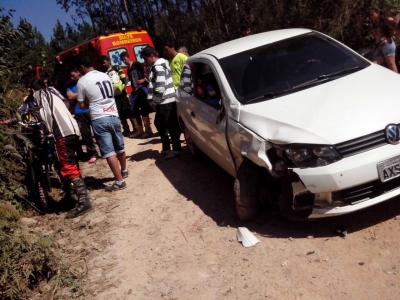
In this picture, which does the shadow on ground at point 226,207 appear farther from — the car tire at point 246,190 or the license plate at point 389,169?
the license plate at point 389,169

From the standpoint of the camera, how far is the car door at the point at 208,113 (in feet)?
16.7

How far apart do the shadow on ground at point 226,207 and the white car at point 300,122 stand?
259 mm

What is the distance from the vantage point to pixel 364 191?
12.7 feet

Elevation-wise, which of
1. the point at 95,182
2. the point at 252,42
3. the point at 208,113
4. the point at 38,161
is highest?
the point at 252,42

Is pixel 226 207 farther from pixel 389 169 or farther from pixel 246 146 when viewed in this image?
pixel 389 169

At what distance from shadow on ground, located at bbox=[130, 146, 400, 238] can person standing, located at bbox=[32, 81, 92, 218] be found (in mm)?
1322

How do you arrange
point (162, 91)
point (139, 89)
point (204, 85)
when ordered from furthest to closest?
point (139, 89), point (162, 91), point (204, 85)

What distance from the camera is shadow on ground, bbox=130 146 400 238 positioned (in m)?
4.27

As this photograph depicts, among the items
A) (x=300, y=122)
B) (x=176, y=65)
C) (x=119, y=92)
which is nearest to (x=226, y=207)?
(x=300, y=122)

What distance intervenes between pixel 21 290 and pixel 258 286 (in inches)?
86.8

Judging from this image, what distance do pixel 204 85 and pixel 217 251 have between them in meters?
2.19

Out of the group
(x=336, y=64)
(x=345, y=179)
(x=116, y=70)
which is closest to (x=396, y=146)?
(x=345, y=179)

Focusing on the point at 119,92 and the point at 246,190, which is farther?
the point at 119,92

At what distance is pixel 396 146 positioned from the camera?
3.80 metres
